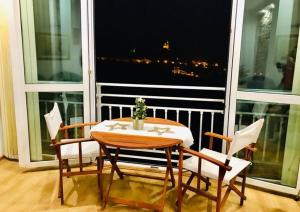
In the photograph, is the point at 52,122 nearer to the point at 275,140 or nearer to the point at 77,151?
the point at 77,151

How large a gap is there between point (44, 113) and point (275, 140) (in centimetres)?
Result: 279

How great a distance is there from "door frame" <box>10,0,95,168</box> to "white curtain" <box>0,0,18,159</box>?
355mm

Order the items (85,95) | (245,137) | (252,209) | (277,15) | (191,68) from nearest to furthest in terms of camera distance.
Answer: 1. (245,137)
2. (252,209)
3. (277,15)
4. (85,95)
5. (191,68)

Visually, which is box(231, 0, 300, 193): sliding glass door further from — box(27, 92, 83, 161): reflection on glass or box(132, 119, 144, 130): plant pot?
box(27, 92, 83, 161): reflection on glass

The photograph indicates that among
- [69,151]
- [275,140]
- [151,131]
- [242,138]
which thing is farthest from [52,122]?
[275,140]

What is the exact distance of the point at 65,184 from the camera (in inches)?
112

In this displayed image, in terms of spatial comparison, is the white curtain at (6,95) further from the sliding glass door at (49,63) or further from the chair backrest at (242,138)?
the chair backrest at (242,138)

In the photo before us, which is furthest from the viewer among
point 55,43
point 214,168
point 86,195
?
point 55,43

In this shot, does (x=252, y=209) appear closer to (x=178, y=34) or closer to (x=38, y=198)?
(x=38, y=198)

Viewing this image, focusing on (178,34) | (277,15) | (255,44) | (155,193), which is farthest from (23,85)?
(178,34)

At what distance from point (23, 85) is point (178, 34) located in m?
3.95

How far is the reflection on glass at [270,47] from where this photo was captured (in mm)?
2609

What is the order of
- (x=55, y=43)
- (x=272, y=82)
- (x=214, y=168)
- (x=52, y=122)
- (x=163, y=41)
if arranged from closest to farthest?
1. (x=214, y=168)
2. (x=52, y=122)
3. (x=272, y=82)
4. (x=55, y=43)
5. (x=163, y=41)

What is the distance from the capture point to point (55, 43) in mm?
3119
